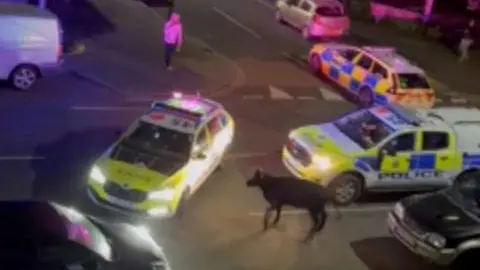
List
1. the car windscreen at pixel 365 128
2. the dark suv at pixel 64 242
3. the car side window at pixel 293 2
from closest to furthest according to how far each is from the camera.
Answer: the dark suv at pixel 64 242 < the car windscreen at pixel 365 128 < the car side window at pixel 293 2

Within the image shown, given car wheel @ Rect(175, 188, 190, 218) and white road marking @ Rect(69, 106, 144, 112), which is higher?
car wheel @ Rect(175, 188, 190, 218)

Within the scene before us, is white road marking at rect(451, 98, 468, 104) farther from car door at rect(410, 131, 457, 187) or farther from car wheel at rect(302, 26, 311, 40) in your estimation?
car door at rect(410, 131, 457, 187)

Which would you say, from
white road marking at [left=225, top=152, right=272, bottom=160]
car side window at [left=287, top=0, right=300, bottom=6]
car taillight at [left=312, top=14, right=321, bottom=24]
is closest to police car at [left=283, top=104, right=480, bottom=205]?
white road marking at [left=225, top=152, right=272, bottom=160]

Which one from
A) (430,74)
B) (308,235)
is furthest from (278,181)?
(430,74)

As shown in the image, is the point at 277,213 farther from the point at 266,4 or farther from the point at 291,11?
the point at 266,4

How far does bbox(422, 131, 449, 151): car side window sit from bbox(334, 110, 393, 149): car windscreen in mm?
753

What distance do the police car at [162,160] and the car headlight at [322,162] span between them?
1931 millimetres

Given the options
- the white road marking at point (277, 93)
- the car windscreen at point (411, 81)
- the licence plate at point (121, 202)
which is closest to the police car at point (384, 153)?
the licence plate at point (121, 202)

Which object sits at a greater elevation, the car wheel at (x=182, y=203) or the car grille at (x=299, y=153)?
the car grille at (x=299, y=153)

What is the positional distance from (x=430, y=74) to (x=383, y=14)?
6.33m

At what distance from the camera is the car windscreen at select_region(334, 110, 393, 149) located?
57.8 ft

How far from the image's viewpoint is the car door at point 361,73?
915 inches

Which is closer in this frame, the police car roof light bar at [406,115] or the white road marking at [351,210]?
the white road marking at [351,210]

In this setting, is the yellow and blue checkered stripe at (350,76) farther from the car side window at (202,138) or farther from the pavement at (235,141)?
the car side window at (202,138)
